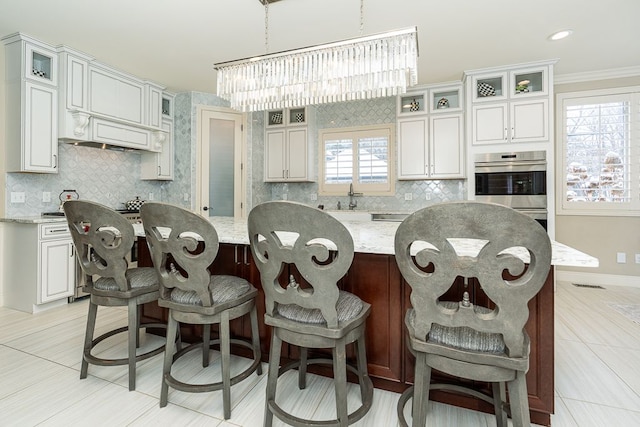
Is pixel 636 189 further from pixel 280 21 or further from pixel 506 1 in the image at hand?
pixel 280 21

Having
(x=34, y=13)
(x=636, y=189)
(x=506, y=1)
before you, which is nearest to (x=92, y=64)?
(x=34, y=13)

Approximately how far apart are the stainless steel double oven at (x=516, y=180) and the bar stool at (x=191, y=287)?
3360 millimetres

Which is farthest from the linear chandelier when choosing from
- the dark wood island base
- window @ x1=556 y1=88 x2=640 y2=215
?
window @ x1=556 y1=88 x2=640 y2=215

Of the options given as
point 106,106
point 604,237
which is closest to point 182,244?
point 106,106

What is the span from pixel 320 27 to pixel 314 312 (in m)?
2.73

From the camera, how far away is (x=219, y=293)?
1.60m

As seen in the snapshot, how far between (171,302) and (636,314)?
4015 millimetres

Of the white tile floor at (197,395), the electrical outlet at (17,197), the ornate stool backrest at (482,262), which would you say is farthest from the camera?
the electrical outlet at (17,197)

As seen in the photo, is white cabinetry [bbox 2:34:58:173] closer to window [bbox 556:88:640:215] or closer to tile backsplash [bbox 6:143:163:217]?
tile backsplash [bbox 6:143:163:217]

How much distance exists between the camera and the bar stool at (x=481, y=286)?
951 mm

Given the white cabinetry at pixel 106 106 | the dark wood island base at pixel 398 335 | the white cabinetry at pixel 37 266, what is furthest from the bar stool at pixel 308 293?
the white cabinetry at pixel 106 106

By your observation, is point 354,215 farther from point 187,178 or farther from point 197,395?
point 197,395

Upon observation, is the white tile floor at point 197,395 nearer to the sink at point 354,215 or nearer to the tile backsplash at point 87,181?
the tile backsplash at point 87,181

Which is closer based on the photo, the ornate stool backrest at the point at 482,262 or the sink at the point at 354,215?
the ornate stool backrest at the point at 482,262
